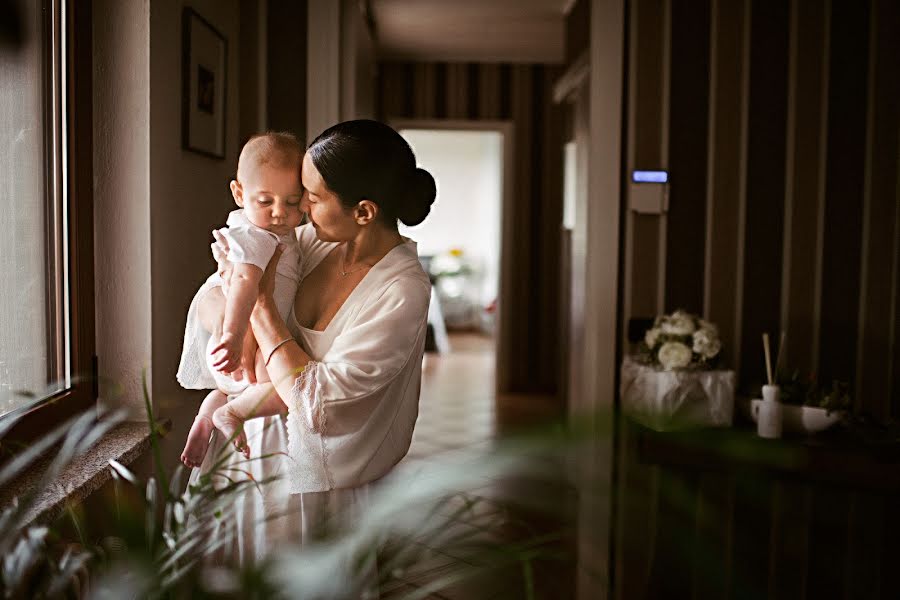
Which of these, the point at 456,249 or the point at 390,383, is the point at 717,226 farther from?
the point at 456,249

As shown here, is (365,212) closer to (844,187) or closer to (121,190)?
(121,190)

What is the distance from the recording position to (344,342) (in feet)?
3.96

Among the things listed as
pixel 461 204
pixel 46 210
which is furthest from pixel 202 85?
pixel 461 204

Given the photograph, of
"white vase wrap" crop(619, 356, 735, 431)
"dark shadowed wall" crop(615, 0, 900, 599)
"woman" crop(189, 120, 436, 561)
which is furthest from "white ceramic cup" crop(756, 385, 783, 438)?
"woman" crop(189, 120, 436, 561)

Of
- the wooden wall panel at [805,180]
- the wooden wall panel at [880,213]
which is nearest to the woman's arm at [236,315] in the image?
the wooden wall panel at [805,180]

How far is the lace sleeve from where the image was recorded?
3.88 feet

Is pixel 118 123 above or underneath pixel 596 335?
above

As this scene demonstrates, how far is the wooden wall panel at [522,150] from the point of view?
619cm

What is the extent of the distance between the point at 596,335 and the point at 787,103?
1.15 meters

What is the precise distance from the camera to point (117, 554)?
0.75 m

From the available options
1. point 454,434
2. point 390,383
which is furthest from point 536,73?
point 390,383

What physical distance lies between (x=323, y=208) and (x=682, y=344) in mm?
1911

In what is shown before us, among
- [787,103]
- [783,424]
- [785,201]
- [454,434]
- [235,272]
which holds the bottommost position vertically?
[454,434]

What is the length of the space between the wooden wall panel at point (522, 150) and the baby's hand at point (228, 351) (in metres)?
5.14
